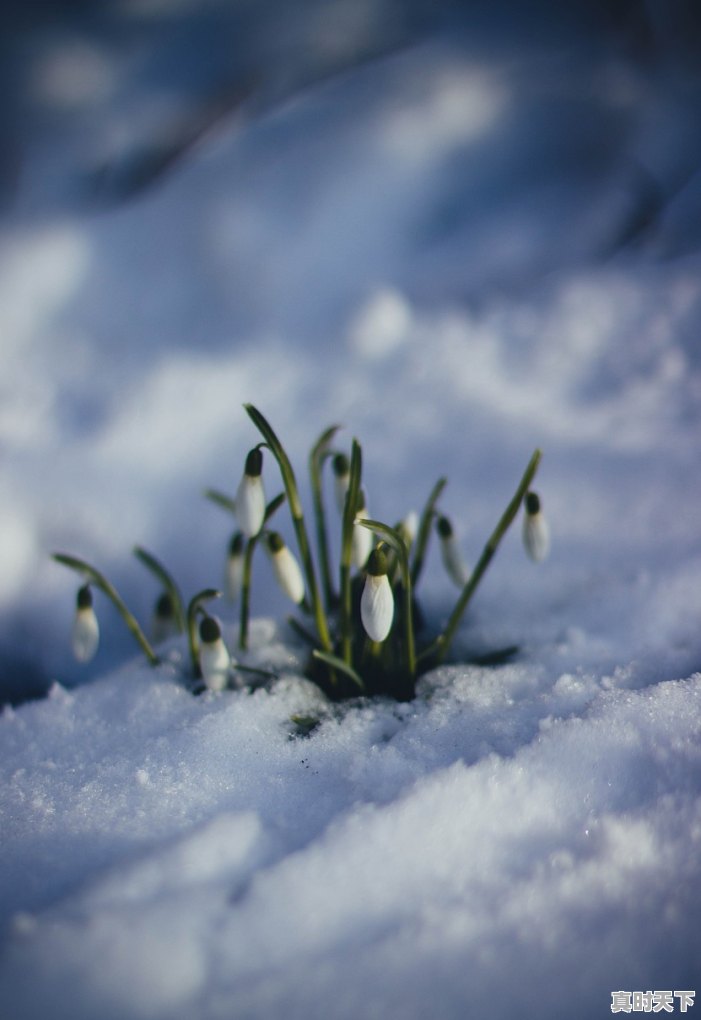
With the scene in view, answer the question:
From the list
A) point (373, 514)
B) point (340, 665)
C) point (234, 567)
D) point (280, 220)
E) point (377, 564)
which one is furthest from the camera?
point (280, 220)

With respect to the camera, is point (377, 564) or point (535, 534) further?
point (535, 534)

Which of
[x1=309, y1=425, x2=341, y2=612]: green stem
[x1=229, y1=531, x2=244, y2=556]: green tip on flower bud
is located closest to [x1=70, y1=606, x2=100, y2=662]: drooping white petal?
[x1=229, y1=531, x2=244, y2=556]: green tip on flower bud

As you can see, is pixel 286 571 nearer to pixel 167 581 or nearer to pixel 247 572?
pixel 247 572

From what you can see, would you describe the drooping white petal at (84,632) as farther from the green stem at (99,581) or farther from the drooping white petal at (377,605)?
the drooping white petal at (377,605)

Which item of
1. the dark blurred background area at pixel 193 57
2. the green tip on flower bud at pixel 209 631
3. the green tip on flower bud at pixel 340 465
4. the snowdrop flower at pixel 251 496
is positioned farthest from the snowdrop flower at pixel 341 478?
the dark blurred background area at pixel 193 57

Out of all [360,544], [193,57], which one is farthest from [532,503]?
[193,57]

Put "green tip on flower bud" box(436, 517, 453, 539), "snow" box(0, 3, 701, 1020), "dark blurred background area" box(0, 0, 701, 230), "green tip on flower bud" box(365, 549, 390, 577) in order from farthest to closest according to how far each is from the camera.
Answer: "dark blurred background area" box(0, 0, 701, 230) → "green tip on flower bud" box(436, 517, 453, 539) → "green tip on flower bud" box(365, 549, 390, 577) → "snow" box(0, 3, 701, 1020)

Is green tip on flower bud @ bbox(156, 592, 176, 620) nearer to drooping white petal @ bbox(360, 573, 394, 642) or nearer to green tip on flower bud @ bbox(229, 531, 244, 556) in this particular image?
green tip on flower bud @ bbox(229, 531, 244, 556)
